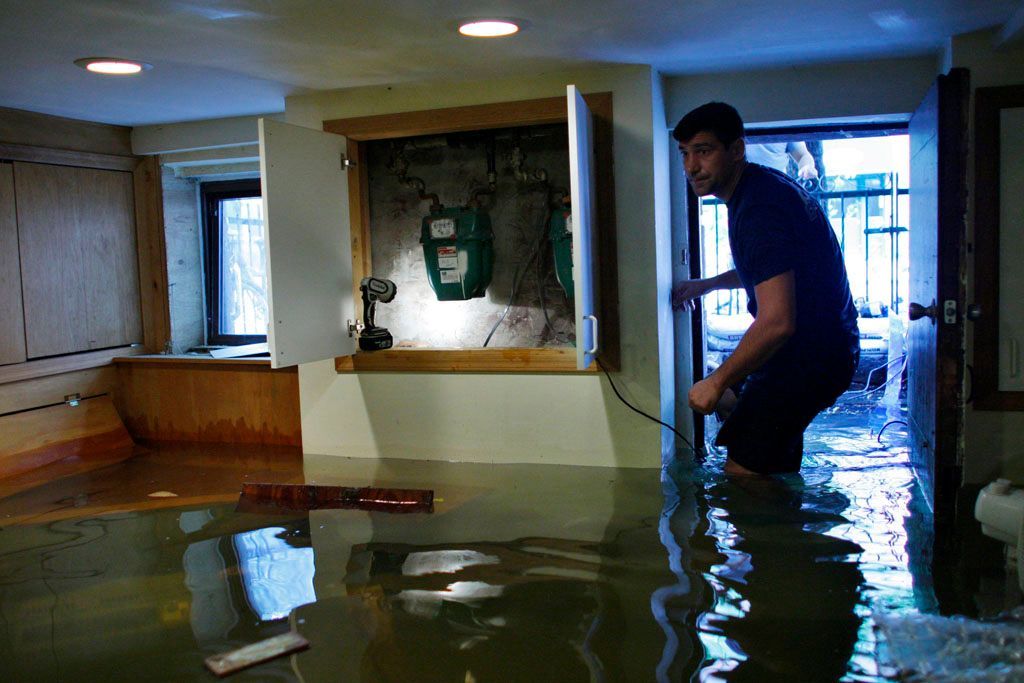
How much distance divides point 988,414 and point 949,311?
3.34 feet

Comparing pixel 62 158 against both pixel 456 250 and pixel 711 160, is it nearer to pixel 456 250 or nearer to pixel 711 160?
pixel 456 250

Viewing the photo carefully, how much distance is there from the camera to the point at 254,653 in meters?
2.13

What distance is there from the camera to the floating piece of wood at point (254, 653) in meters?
2.07

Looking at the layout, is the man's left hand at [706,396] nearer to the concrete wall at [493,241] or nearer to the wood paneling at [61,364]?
the concrete wall at [493,241]

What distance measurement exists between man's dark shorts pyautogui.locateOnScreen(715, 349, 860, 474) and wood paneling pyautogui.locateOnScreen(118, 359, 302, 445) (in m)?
2.62

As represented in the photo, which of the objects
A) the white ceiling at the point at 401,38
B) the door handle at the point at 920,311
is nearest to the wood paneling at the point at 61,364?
the white ceiling at the point at 401,38

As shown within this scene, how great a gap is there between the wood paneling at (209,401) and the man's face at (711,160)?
8.60 feet

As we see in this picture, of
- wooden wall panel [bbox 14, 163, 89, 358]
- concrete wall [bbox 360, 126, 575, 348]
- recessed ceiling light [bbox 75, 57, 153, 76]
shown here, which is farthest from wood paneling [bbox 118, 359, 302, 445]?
recessed ceiling light [bbox 75, 57, 153, 76]

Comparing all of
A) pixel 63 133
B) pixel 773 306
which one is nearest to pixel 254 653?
pixel 773 306

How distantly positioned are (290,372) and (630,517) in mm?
2310

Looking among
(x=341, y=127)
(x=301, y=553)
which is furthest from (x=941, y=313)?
(x=341, y=127)

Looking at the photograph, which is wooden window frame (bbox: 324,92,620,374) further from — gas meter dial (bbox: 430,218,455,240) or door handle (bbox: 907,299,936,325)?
door handle (bbox: 907,299,936,325)

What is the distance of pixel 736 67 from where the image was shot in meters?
3.96

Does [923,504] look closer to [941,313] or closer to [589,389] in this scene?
[941,313]
